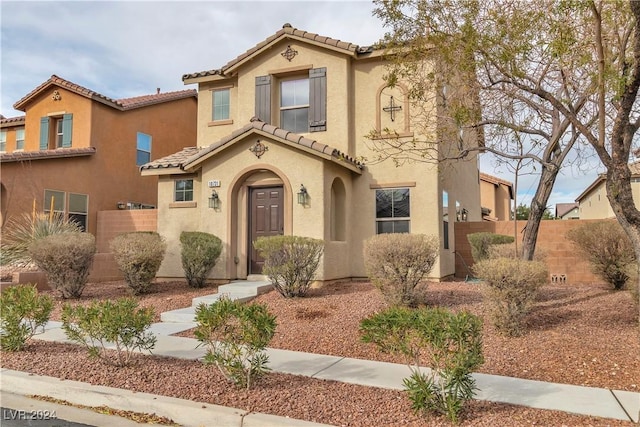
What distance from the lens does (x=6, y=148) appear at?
2252 cm

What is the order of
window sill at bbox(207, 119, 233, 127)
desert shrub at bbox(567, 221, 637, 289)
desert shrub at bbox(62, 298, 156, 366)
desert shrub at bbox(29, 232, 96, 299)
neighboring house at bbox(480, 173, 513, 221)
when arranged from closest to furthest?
desert shrub at bbox(62, 298, 156, 366) → desert shrub at bbox(567, 221, 637, 289) → desert shrub at bbox(29, 232, 96, 299) → window sill at bbox(207, 119, 233, 127) → neighboring house at bbox(480, 173, 513, 221)

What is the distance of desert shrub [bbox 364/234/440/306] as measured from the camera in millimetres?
8461

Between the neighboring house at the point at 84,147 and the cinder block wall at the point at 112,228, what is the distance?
1.88 feet

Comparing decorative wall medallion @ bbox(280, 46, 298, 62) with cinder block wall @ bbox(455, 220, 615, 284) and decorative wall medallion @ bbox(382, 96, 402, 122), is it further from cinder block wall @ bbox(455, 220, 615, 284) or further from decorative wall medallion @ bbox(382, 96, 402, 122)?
cinder block wall @ bbox(455, 220, 615, 284)

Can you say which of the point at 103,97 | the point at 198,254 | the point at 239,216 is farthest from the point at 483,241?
the point at 103,97

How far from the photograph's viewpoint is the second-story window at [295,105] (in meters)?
14.4

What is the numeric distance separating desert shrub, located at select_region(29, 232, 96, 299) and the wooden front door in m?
4.06

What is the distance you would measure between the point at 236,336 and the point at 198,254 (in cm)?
690

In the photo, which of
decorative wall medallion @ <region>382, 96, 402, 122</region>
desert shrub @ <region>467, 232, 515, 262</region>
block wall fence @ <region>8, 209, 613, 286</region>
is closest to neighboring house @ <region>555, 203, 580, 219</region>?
block wall fence @ <region>8, 209, 613, 286</region>

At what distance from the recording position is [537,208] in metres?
9.74

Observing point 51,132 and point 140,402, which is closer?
point 140,402

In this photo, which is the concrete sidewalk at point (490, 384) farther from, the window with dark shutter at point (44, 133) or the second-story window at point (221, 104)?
the window with dark shutter at point (44, 133)

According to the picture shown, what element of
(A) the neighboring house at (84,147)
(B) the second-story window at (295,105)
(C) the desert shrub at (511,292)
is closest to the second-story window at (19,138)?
(A) the neighboring house at (84,147)

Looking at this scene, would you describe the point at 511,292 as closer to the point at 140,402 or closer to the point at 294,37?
the point at 140,402
